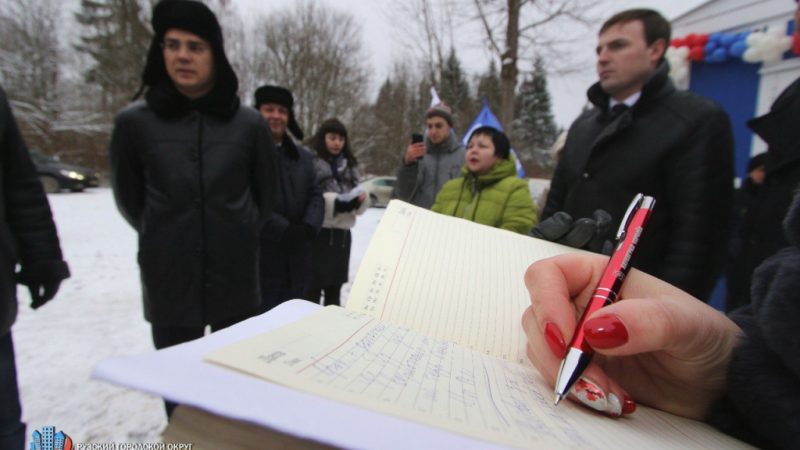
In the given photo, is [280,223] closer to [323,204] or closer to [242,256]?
[323,204]

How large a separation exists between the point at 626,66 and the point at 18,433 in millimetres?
2883

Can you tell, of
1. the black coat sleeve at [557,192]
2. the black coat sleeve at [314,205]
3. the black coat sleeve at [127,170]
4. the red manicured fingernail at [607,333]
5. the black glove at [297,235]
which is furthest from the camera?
the black coat sleeve at [314,205]

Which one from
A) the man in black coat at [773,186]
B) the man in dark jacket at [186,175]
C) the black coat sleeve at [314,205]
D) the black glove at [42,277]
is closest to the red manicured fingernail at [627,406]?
the man in black coat at [773,186]

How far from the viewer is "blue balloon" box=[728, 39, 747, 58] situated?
4094 millimetres

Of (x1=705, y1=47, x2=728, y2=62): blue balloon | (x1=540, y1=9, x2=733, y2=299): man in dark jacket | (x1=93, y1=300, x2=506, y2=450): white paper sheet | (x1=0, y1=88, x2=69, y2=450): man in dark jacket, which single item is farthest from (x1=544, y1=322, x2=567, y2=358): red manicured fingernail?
(x1=705, y1=47, x2=728, y2=62): blue balloon

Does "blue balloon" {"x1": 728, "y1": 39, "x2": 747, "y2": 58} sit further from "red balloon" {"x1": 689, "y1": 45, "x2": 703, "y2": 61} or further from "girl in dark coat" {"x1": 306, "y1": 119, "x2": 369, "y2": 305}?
"girl in dark coat" {"x1": 306, "y1": 119, "x2": 369, "y2": 305}

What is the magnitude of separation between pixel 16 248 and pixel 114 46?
76.2 ft

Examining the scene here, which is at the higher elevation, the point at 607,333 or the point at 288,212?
Answer: the point at 607,333

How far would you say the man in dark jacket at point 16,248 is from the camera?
1628 mm

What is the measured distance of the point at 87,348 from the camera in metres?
3.12

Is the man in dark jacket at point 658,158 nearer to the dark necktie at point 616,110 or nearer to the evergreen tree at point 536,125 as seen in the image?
the dark necktie at point 616,110

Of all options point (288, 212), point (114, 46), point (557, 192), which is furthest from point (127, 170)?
point (114, 46)

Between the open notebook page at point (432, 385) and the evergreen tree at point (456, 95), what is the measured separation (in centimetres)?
1409

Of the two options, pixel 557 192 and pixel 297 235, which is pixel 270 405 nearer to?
pixel 557 192
